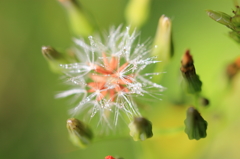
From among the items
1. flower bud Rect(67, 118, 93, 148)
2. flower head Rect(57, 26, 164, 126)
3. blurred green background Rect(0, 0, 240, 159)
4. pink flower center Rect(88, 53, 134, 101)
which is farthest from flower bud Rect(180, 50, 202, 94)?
blurred green background Rect(0, 0, 240, 159)

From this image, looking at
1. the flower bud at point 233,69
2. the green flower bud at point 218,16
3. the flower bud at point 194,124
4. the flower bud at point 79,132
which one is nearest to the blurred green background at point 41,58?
the flower bud at point 233,69

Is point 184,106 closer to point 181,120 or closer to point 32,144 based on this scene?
point 181,120

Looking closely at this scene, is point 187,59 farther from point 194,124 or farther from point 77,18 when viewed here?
point 77,18

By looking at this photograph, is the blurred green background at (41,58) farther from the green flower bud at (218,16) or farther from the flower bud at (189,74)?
→ the green flower bud at (218,16)

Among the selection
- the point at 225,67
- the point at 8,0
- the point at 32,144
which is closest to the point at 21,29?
the point at 8,0

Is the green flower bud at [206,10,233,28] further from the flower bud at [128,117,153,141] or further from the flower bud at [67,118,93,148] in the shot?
the flower bud at [67,118,93,148]

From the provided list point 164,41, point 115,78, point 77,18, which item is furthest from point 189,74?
point 77,18
